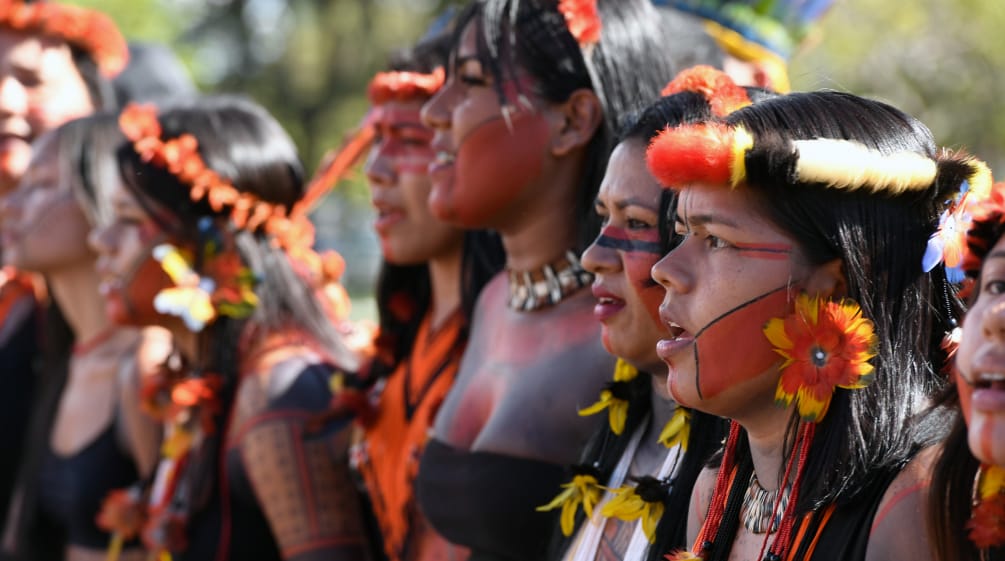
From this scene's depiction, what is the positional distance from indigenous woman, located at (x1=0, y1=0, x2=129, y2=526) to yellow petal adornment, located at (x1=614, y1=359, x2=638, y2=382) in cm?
343

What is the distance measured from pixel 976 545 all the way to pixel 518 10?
5.90 ft

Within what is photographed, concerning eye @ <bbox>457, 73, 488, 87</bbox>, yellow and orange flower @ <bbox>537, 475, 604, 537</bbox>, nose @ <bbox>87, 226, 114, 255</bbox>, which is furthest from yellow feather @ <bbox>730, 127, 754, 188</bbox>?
nose @ <bbox>87, 226, 114, 255</bbox>

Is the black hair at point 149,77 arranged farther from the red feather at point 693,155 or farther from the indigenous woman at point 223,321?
the red feather at point 693,155

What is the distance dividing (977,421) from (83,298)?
409 cm

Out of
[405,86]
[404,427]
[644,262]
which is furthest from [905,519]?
[405,86]

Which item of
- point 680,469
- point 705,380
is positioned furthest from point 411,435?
point 705,380

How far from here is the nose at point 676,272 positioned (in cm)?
199

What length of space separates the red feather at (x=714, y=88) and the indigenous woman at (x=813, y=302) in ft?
0.82

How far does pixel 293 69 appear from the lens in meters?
20.1

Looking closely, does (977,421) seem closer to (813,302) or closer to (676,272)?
(813,302)

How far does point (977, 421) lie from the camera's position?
61.7 inches

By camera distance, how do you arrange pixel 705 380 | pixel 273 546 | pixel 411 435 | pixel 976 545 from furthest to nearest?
1. pixel 273 546
2. pixel 411 435
3. pixel 705 380
4. pixel 976 545

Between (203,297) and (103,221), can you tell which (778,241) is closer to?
(203,297)

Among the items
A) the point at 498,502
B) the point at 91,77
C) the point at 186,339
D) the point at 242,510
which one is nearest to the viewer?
the point at 498,502
